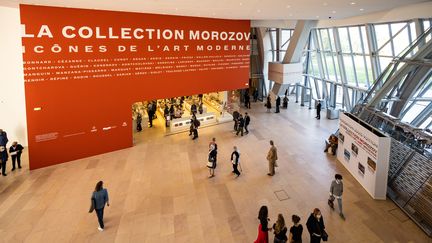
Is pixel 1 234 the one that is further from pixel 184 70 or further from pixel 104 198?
pixel 184 70

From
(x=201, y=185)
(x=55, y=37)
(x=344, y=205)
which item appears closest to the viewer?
(x=344, y=205)

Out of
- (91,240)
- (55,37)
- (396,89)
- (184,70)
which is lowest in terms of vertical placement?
(91,240)

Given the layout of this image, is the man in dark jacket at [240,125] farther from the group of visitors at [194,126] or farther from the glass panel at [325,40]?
the glass panel at [325,40]

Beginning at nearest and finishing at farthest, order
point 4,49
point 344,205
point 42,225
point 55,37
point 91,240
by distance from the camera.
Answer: point 91,240 < point 42,225 < point 344,205 < point 55,37 < point 4,49

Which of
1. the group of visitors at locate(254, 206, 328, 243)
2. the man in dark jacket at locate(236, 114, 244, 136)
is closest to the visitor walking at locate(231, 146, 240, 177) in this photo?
the group of visitors at locate(254, 206, 328, 243)

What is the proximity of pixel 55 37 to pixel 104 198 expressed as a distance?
6512 millimetres

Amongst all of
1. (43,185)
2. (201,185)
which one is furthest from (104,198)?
(43,185)

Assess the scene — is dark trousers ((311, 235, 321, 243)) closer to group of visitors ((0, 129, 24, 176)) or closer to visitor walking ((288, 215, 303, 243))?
visitor walking ((288, 215, 303, 243))

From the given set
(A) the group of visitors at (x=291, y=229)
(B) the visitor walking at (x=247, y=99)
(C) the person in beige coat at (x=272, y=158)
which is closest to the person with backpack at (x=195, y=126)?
(C) the person in beige coat at (x=272, y=158)

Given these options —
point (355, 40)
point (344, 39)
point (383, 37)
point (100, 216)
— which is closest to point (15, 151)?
point (100, 216)

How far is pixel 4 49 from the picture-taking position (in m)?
10.9

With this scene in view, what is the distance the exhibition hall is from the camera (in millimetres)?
7012

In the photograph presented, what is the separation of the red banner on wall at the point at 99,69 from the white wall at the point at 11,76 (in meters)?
2.20

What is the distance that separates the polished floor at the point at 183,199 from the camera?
6.62m
